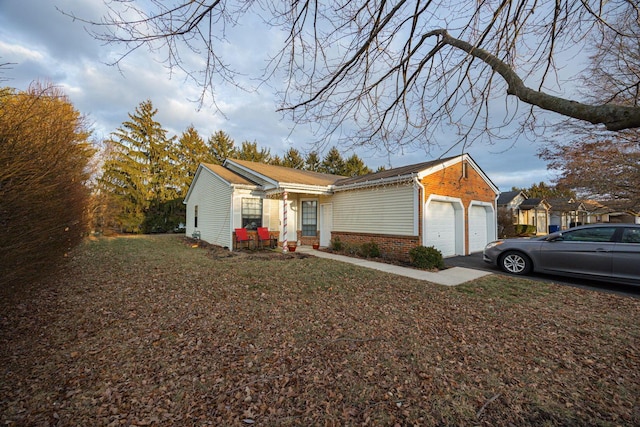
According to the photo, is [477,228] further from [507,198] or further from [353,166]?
[353,166]

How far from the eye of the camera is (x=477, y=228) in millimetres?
12188

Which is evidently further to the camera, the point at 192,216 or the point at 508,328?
the point at 192,216

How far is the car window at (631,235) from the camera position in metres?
5.97

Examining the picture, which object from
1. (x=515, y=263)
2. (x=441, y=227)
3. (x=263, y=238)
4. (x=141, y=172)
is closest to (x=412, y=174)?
(x=441, y=227)

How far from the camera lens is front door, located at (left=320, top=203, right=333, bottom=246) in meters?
12.6

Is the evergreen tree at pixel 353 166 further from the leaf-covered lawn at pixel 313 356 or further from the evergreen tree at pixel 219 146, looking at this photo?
the leaf-covered lawn at pixel 313 356

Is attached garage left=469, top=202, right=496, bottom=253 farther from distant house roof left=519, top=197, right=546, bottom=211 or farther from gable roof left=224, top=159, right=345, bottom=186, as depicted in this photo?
distant house roof left=519, top=197, right=546, bottom=211

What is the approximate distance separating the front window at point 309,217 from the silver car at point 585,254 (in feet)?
26.5

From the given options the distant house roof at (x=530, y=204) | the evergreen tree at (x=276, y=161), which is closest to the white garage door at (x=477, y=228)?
the distant house roof at (x=530, y=204)

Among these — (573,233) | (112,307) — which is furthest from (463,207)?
(112,307)

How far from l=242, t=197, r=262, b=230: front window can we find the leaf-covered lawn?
6814mm

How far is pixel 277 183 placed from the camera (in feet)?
37.0

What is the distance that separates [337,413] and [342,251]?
8.99 metres

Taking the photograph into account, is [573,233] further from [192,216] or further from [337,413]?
[192,216]
